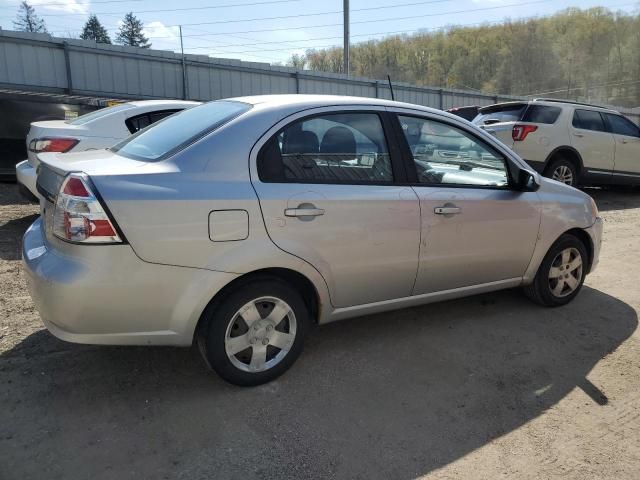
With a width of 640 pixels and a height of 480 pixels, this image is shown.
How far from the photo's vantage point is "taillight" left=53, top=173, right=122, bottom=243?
8.25ft

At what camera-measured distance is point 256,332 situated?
117 inches

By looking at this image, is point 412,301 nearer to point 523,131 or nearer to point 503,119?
point 523,131

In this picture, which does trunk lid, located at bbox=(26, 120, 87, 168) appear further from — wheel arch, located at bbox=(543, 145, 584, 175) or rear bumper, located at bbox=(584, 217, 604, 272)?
wheel arch, located at bbox=(543, 145, 584, 175)

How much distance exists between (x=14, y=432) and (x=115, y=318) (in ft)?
2.46

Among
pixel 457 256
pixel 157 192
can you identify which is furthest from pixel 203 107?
pixel 457 256

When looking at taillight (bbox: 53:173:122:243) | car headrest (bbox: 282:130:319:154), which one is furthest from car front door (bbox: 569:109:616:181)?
taillight (bbox: 53:173:122:243)

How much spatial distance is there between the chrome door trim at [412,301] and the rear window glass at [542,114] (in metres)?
5.67

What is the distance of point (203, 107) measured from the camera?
3.58 meters

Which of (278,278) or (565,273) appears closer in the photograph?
(278,278)

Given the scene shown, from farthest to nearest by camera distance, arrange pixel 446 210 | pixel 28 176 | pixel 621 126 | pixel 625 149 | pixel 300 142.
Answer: pixel 621 126, pixel 625 149, pixel 28 176, pixel 446 210, pixel 300 142

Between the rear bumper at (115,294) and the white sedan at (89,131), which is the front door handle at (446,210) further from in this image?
the white sedan at (89,131)

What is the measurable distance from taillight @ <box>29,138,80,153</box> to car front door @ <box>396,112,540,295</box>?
3928 mm

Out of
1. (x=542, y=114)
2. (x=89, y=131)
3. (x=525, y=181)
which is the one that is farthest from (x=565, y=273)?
(x=542, y=114)

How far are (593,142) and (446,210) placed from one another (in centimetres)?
740
